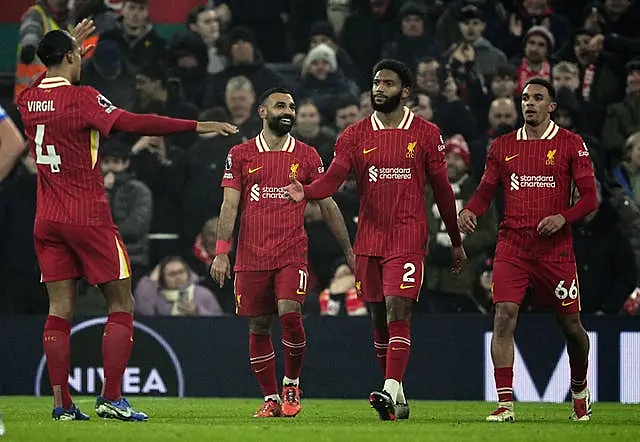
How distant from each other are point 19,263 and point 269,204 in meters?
5.56

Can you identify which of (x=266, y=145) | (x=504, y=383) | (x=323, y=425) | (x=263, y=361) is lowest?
(x=323, y=425)

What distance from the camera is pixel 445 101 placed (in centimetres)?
1709

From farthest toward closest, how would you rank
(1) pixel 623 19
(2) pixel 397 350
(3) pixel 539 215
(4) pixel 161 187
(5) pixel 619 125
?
(1) pixel 623 19 → (4) pixel 161 187 → (5) pixel 619 125 → (3) pixel 539 215 → (2) pixel 397 350

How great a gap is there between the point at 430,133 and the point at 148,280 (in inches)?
224

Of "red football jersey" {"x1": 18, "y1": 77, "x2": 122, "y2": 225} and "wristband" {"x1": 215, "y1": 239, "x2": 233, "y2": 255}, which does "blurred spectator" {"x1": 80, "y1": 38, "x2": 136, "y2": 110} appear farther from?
"red football jersey" {"x1": 18, "y1": 77, "x2": 122, "y2": 225}

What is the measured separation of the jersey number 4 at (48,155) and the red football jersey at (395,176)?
7.22ft

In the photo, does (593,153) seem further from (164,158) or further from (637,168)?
(164,158)

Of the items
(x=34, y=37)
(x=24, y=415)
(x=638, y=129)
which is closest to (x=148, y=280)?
(x=34, y=37)

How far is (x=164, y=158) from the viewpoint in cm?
1725

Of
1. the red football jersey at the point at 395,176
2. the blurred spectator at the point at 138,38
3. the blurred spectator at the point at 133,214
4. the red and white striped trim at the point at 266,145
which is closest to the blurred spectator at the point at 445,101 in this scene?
the blurred spectator at the point at 138,38

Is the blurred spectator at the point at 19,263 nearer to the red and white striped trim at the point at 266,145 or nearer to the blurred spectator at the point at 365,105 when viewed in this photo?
the blurred spectator at the point at 365,105

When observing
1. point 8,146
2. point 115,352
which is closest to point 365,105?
point 115,352

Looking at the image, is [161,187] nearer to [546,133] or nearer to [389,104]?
[389,104]

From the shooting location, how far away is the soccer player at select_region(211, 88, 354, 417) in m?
11.8
